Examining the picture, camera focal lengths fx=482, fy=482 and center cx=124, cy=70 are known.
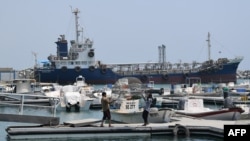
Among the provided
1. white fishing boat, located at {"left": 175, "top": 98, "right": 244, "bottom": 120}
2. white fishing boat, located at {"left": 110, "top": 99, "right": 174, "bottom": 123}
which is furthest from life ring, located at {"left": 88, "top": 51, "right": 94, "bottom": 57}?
white fishing boat, located at {"left": 110, "top": 99, "right": 174, "bottom": 123}

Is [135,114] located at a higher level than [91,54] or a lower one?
lower

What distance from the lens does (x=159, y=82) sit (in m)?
101

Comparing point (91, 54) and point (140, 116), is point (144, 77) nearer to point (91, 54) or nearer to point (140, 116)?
point (91, 54)

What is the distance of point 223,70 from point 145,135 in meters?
81.7

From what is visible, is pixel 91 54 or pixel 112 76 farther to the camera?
pixel 112 76

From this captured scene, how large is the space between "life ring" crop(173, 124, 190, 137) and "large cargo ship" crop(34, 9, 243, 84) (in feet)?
216

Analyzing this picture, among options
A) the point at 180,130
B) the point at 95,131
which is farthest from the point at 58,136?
the point at 180,130

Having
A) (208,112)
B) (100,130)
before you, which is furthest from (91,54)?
(100,130)

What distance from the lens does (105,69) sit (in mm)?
95625

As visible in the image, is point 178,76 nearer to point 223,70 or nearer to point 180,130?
point 223,70

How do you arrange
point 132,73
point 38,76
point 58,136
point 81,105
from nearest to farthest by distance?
point 58,136, point 81,105, point 38,76, point 132,73

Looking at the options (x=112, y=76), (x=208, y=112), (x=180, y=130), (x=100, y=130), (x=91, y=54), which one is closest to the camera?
(x=100, y=130)

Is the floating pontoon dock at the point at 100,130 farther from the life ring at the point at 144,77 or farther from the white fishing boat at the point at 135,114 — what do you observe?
the life ring at the point at 144,77

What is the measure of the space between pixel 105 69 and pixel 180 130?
7441 cm
